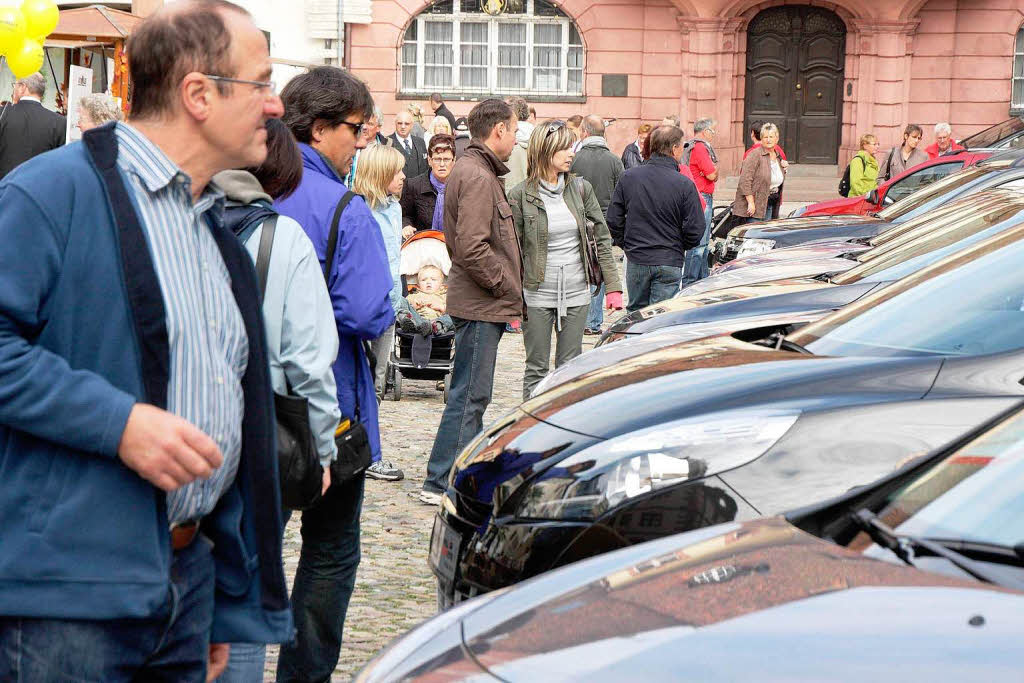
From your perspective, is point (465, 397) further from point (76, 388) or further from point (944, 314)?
point (76, 388)

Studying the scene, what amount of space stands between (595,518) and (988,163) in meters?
9.24

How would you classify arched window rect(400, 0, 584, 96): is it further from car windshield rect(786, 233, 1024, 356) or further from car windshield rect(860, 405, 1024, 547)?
car windshield rect(860, 405, 1024, 547)

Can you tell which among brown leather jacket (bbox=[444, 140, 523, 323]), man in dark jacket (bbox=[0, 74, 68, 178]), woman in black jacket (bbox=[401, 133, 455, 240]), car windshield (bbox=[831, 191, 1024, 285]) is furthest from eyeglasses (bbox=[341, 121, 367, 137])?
man in dark jacket (bbox=[0, 74, 68, 178])

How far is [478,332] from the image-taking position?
705 centimetres

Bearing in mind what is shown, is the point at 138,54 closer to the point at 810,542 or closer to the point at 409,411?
the point at 810,542

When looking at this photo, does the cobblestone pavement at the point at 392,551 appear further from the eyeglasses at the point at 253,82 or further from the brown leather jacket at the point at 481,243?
the eyeglasses at the point at 253,82

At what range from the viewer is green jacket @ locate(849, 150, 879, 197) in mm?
19609

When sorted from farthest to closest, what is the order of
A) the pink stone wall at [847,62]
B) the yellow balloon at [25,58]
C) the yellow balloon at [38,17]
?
the pink stone wall at [847,62] → the yellow balloon at [38,17] → the yellow balloon at [25,58]

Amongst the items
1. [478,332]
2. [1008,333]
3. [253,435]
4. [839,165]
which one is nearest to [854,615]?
[253,435]

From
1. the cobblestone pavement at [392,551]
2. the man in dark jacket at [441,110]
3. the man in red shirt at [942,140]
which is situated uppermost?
the man in dark jacket at [441,110]

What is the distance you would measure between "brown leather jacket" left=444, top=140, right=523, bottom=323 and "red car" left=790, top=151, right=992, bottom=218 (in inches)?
368

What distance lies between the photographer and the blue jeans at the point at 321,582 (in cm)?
411

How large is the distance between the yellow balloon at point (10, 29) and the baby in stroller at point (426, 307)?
5.55m

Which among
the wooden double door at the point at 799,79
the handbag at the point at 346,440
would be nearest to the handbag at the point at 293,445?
the handbag at the point at 346,440
